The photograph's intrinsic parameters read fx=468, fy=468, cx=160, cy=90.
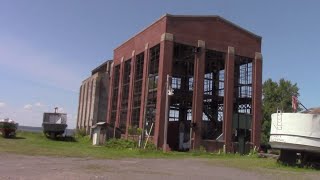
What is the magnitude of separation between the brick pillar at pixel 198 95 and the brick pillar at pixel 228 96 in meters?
3.05

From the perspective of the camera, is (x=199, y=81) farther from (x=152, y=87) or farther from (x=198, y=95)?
(x=152, y=87)

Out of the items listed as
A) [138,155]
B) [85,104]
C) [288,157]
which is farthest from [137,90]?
[288,157]

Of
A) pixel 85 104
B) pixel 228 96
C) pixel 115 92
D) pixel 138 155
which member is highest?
pixel 115 92

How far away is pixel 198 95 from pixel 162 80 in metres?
4.27

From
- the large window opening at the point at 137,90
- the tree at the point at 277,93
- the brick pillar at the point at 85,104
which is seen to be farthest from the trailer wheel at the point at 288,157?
the tree at the point at 277,93

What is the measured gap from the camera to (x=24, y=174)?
16.7 metres

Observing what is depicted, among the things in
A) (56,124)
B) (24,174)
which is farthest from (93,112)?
(24,174)

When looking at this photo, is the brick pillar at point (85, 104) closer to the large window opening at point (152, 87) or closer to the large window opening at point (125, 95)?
the large window opening at point (125, 95)

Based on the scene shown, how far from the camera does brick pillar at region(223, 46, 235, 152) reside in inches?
1865

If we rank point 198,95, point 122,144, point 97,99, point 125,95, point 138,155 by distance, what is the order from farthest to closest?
point 97,99 < point 125,95 < point 198,95 < point 122,144 < point 138,155

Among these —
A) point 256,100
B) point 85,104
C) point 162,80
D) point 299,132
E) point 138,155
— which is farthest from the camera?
point 85,104

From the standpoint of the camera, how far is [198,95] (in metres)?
46.1

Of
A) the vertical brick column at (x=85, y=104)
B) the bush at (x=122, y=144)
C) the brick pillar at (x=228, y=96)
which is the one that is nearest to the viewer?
the bush at (x=122, y=144)

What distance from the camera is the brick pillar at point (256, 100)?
1943 inches
